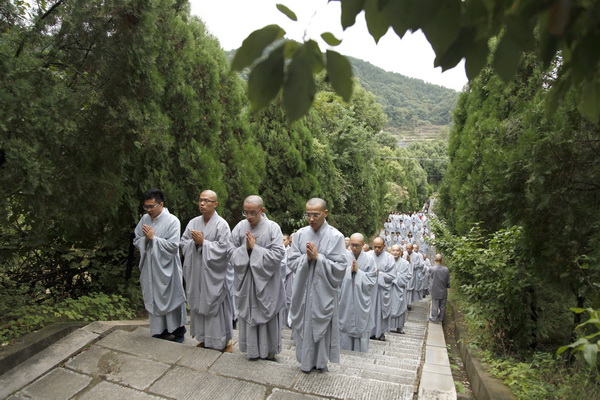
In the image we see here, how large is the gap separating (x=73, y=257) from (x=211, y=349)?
311cm

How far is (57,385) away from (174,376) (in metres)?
1.06

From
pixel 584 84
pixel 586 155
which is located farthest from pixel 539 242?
pixel 584 84

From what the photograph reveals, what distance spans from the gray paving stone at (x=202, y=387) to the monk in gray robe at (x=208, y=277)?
35.3 inches

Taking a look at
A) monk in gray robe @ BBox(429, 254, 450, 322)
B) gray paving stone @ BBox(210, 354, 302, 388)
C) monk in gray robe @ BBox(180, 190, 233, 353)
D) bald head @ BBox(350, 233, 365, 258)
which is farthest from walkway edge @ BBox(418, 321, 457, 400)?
monk in gray robe @ BBox(429, 254, 450, 322)

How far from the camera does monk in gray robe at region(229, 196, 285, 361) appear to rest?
4.92 m

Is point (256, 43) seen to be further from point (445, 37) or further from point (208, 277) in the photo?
Result: point (208, 277)

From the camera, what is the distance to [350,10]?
1340 mm

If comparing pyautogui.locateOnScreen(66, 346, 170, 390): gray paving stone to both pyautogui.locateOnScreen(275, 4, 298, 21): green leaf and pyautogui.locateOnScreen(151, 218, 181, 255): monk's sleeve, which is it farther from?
pyautogui.locateOnScreen(275, 4, 298, 21): green leaf

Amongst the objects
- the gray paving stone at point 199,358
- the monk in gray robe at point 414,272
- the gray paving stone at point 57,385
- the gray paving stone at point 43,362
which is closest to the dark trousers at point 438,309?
the monk in gray robe at point 414,272

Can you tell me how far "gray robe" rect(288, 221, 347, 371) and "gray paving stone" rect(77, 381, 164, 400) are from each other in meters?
1.52

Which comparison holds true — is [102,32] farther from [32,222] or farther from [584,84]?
[584,84]

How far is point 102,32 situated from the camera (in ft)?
17.7

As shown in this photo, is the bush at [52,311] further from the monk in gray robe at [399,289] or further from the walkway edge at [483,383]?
the monk in gray robe at [399,289]

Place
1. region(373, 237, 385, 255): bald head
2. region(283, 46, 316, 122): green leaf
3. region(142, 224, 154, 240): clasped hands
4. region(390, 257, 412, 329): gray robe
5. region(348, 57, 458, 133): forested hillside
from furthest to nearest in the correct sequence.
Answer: region(348, 57, 458, 133): forested hillside → region(390, 257, 412, 329): gray robe → region(373, 237, 385, 255): bald head → region(142, 224, 154, 240): clasped hands → region(283, 46, 316, 122): green leaf
